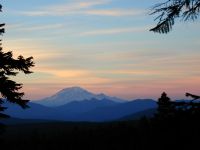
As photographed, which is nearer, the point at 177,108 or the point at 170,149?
the point at 170,149

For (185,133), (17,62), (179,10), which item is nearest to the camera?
(185,133)

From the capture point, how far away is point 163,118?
19.1 feet

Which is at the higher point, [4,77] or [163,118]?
[4,77]

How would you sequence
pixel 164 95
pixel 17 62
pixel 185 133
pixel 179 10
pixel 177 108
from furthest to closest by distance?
1. pixel 164 95
2. pixel 17 62
3. pixel 179 10
4. pixel 177 108
5. pixel 185 133

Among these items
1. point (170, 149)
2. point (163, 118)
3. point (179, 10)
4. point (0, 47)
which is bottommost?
point (170, 149)

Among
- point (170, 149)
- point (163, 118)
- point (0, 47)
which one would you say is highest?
point (0, 47)

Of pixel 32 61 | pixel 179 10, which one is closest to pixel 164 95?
pixel 32 61

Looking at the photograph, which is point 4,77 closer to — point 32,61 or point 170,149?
point 32,61

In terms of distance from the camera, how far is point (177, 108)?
595 cm

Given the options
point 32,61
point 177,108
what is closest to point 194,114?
point 177,108

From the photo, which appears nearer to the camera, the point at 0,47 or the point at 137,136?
the point at 137,136

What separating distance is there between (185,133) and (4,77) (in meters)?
17.5

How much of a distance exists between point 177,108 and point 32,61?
16.1 m

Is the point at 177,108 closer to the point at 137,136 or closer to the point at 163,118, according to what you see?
the point at 163,118
